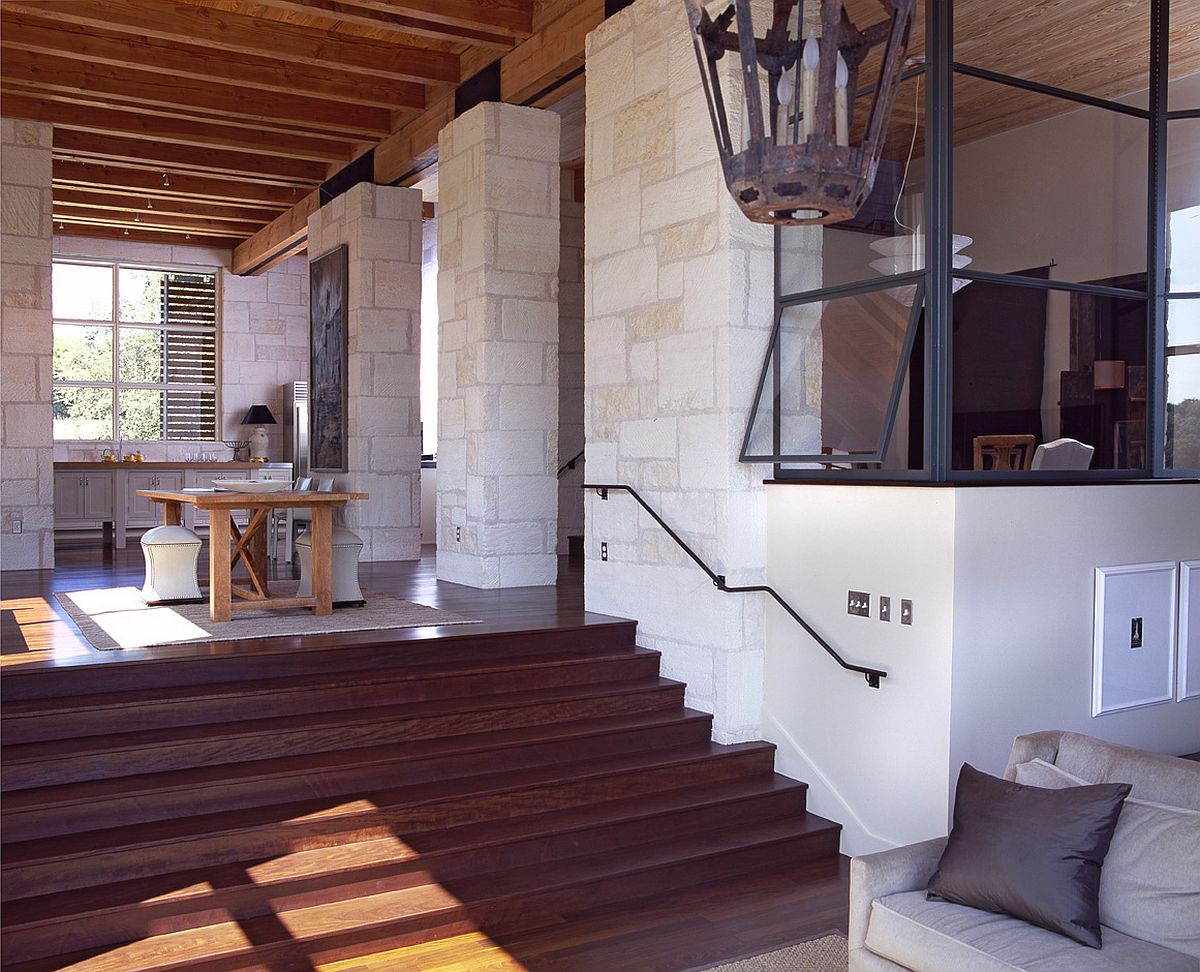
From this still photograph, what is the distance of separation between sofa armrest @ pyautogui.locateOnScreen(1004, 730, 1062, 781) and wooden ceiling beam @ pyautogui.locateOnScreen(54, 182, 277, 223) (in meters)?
10.2

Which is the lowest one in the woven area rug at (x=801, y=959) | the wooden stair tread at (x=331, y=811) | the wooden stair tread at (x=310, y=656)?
the woven area rug at (x=801, y=959)

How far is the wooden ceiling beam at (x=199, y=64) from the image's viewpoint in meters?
7.16

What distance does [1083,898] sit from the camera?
9.26ft

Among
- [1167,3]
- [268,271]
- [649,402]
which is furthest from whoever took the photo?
[268,271]

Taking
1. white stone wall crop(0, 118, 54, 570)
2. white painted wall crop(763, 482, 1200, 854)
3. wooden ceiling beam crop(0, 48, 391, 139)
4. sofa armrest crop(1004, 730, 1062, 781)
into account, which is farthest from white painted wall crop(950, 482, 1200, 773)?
white stone wall crop(0, 118, 54, 570)

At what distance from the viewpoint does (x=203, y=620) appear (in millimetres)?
5750

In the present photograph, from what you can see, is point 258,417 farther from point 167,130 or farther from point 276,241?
point 167,130

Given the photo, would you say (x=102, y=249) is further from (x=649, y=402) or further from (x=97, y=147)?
(x=649, y=402)

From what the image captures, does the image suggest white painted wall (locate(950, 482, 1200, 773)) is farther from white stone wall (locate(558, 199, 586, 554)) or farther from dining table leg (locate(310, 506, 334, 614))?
white stone wall (locate(558, 199, 586, 554))

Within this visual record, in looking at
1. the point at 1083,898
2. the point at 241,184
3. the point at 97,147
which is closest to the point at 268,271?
the point at 241,184

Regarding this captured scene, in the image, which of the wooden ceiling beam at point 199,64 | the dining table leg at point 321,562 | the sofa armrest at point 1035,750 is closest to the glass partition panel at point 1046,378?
the sofa armrest at point 1035,750

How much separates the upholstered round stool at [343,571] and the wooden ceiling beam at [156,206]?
620cm

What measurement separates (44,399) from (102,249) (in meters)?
4.90

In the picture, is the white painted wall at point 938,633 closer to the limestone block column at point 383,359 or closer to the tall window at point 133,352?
the limestone block column at point 383,359
